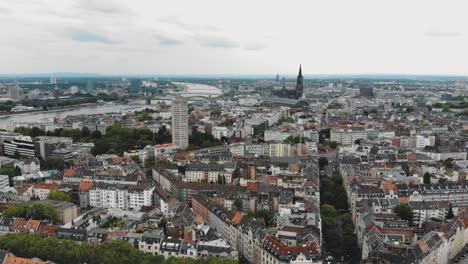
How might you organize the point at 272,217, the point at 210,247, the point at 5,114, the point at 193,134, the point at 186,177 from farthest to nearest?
the point at 5,114 < the point at 193,134 < the point at 186,177 < the point at 272,217 < the point at 210,247

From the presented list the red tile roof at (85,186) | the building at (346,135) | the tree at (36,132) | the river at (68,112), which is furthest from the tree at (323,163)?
the river at (68,112)

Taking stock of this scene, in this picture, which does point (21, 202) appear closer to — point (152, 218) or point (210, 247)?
point (152, 218)

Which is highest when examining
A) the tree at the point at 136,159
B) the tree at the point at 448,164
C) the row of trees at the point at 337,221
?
the tree at the point at 448,164

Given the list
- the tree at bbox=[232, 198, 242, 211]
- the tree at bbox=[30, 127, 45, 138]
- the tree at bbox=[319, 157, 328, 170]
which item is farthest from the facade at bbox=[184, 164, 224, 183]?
the tree at bbox=[30, 127, 45, 138]

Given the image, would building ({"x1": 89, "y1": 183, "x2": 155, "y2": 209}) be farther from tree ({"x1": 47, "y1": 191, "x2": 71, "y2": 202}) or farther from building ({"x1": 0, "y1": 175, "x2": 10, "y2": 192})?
building ({"x1": 0, "y1": 175, "x2": 10, "y2": 192})

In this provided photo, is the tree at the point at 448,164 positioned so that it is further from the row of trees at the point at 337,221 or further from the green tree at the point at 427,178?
the row of trees at the point at 337,221

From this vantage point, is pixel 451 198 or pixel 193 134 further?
pixel 193 134

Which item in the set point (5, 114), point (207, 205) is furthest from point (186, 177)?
point (5, 114)
